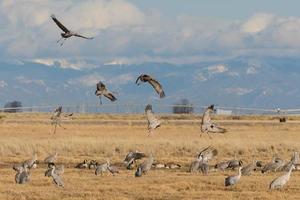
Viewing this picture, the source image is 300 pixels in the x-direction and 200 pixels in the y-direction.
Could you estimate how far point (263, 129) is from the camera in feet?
237

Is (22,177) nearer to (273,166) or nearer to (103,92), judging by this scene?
(103,92)

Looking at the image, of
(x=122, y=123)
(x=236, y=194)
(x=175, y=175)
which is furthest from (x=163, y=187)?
(x=122, y=123)

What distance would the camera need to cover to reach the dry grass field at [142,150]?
32.3 m

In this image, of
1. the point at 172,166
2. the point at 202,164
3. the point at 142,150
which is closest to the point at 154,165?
the point at 172,166

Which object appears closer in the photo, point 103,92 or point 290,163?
point 103,92

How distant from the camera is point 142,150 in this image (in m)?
52.4

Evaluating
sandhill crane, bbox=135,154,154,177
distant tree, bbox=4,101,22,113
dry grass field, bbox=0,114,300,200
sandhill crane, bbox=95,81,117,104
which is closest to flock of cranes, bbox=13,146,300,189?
sandhill crane, bbox=135,154,154,177

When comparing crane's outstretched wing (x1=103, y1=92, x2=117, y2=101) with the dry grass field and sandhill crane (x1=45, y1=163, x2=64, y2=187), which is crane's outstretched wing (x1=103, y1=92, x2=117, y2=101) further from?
sandhill crane (x1=45, y1=163, x2=64, y2=187)

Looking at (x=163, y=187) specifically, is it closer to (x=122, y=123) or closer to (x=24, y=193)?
(x=24, y=193)

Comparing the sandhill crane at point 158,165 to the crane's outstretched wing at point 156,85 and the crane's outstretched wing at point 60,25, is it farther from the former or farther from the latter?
the crane's outstretched wing at point 60,25

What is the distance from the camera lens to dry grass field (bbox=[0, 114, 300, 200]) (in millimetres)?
32281

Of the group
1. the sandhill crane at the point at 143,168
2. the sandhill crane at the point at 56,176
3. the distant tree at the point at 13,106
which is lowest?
the sandhill crane at the point at 56,176

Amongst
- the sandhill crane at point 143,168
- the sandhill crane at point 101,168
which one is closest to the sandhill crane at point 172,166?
the sandhill crane at point 143,168

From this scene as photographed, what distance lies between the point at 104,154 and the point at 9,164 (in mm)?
7410
